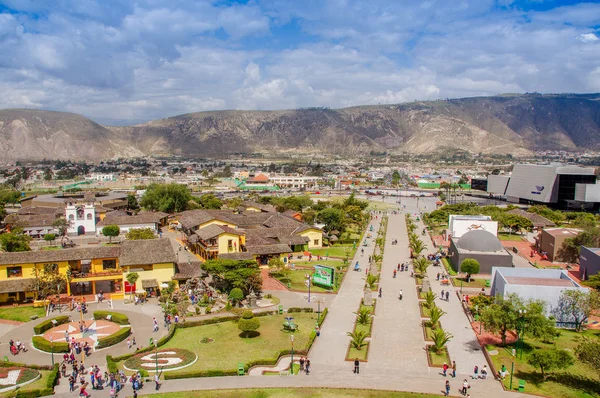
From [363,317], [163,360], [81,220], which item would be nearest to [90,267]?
[163,360]

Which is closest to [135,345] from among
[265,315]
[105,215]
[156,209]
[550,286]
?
[265,315]

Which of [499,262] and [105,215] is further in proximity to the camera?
[105,215]

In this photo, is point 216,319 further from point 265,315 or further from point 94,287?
point 94,287

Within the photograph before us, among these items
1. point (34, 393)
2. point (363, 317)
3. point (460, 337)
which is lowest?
point (460, 337)

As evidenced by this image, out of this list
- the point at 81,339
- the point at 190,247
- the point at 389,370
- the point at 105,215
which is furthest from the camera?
the point at 105,215

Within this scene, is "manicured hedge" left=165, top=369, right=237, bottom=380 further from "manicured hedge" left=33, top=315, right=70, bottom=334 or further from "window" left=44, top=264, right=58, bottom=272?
"window" left=44, top=264, right=58, bottom=272

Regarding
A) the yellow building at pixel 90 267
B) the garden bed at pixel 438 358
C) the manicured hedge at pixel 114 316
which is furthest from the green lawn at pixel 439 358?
the yellow building at pixel 90 267

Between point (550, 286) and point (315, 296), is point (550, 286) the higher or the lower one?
the higher one

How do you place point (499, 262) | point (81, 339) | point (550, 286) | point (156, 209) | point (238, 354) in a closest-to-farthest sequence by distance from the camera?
1. point (238, 354)
2. point (81, 339)
3. point (550, 286)
4. point (499, 262)
5. point (156, 209)

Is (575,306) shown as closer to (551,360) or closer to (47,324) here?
(551,360)
